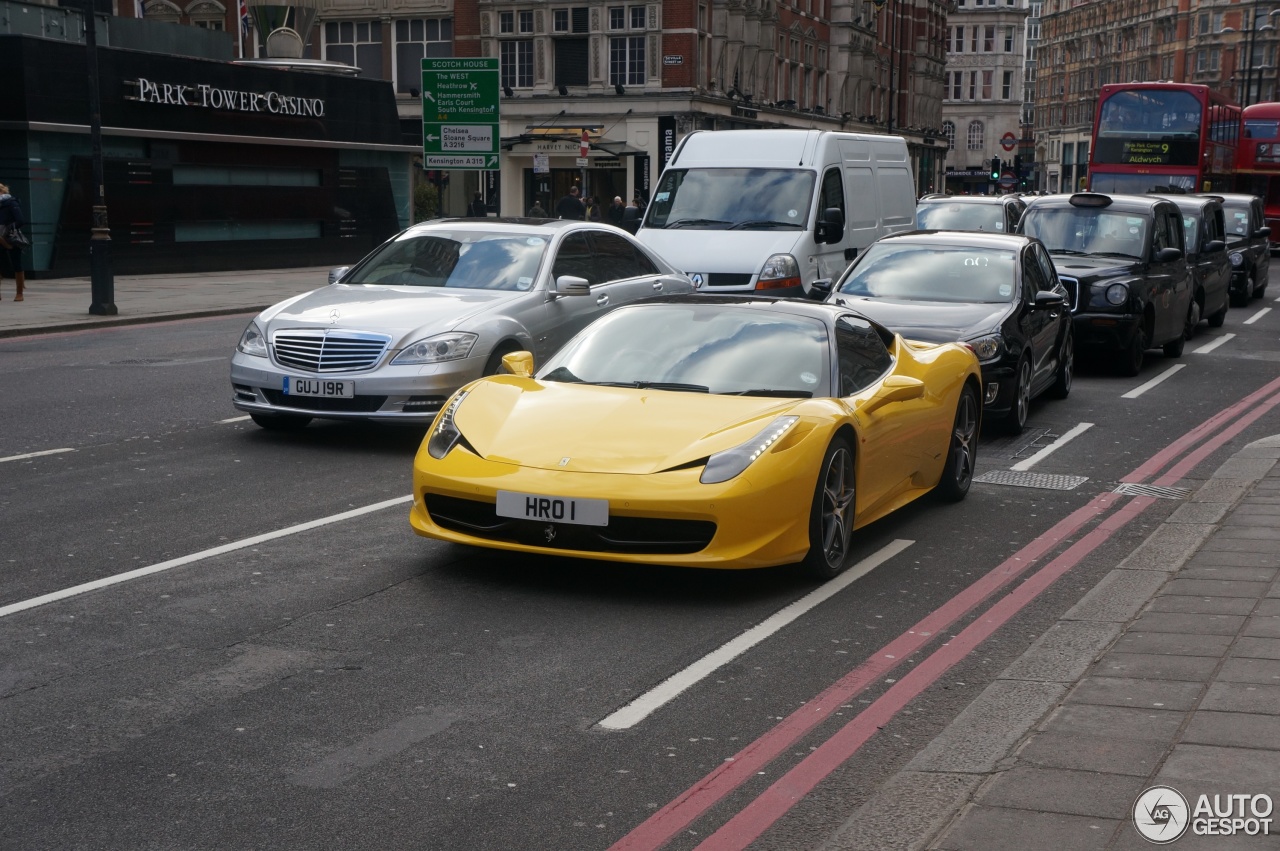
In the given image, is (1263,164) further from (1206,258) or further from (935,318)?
(935,318)

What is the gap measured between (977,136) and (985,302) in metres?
127

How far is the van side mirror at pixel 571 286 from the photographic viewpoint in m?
11.7

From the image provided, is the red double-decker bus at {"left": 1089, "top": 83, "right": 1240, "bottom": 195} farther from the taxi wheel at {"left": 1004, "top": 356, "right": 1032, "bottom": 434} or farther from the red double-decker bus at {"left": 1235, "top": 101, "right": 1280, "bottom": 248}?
the taxi wheel at {"left": 1004, "top": 356, "right": 1032, "bottom": 434}

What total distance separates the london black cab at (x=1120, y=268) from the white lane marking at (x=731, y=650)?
9.02m

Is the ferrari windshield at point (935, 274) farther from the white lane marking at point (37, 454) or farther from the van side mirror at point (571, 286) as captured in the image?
the white lane marking at point (37, 454)

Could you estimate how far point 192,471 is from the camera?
9.80 meters

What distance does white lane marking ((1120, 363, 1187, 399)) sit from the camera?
14.9 meters

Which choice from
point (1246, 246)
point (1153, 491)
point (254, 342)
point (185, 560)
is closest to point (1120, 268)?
point (1153, 491)

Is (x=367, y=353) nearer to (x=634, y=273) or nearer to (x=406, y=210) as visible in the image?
(x=634, y=273)

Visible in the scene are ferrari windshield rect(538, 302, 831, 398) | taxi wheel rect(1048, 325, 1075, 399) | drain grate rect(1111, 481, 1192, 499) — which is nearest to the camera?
ferrari windshield rect(538, 302, 831, 398)

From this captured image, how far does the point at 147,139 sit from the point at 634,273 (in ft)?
74.3

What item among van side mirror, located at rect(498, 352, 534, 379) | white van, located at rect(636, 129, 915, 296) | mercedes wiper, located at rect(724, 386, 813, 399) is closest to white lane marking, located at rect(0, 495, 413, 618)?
van side mirror, located at rect(498, 352, 534, 379)

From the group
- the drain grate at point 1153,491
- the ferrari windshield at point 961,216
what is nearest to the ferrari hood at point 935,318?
the drain grate at point 1153,491

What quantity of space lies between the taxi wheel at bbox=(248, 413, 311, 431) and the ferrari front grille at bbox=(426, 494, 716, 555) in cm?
460
